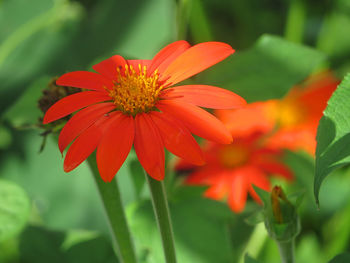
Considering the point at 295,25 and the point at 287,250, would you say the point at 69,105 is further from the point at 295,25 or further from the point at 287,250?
the point at 295,25

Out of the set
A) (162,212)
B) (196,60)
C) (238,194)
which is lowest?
(238,194)

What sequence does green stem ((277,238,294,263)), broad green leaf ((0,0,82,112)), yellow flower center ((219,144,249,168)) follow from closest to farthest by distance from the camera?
green stem ((277,238,294,263)) < yellow flower center ((219,144,249,168)) < broad green leaf ((0,0,82,112))

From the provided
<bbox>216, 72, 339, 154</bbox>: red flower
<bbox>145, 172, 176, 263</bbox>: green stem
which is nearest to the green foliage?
<bbox>145, 172, 176, 263</bbox>: green stem

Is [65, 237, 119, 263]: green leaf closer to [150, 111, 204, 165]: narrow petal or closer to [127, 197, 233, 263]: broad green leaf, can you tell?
[127, 197, 233, 263]: broad green leaf

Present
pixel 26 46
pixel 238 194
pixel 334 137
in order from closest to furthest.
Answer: pixel 334 137 < pixel 238 194 < pixel 26 46

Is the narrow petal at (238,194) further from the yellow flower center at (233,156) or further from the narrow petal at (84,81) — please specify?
the narrow petal at (84,81)

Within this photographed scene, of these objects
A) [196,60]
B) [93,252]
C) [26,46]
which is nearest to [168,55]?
[196,60]

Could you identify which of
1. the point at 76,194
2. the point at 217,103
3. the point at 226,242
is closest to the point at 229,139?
the point at 217,103
